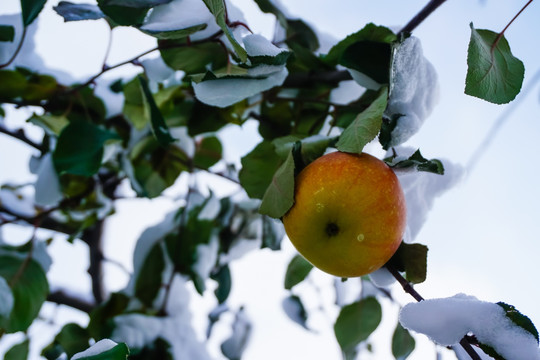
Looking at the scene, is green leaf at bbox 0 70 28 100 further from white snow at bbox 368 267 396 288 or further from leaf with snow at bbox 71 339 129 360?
white snow at bbox 368 267 396 288

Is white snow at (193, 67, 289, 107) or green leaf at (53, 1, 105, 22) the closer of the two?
white snow at (193, 67, 289, 107)

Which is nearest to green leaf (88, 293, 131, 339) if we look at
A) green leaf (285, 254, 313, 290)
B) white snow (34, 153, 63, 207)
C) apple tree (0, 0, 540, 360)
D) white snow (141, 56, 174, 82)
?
apple tree (0, 0, 540, 360)

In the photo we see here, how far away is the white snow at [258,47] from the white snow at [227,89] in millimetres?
37

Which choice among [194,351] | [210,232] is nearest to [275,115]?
[210,232]

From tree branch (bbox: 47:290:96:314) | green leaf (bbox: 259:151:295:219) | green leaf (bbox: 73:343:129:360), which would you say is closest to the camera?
green leaf (bbox: 73:343:129:360)

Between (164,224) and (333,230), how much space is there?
0.72 metres

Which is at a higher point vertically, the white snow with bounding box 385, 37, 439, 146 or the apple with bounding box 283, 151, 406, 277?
the white snow with bounding box 385, 37, 439, 146

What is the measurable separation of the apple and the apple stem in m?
0.05

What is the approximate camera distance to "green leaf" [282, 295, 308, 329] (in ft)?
3.65

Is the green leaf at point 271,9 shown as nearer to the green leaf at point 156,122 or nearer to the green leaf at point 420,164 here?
the green leaf at point 156,122

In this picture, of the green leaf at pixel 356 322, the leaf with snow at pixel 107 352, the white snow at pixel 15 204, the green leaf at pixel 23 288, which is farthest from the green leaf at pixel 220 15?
the white snow at pixel 15 204

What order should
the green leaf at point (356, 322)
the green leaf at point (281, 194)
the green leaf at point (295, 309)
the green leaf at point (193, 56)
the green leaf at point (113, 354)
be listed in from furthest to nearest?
the green leaf at point (295, 309)
the green leaf at point (356, 322)
the green leaf at point (193, 56)
the green leaf at point (281, 194)
the green leaf at point (113, 354)

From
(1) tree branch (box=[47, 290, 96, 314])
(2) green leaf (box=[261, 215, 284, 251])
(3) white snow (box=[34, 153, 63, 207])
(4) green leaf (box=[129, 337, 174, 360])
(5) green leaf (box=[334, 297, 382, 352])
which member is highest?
(2) green leaf (box=[261, 215, 284, 251])

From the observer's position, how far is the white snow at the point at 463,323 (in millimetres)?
437
